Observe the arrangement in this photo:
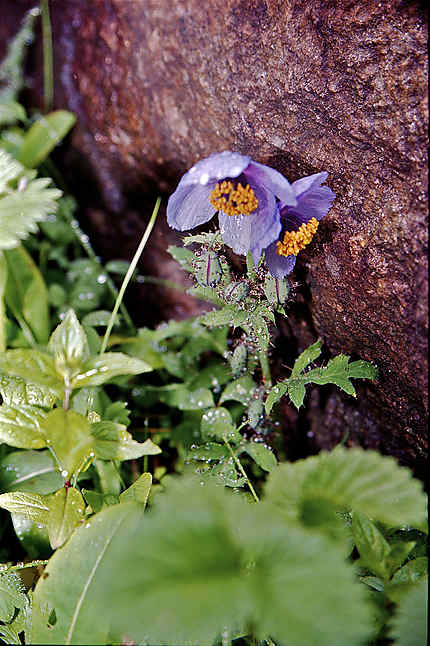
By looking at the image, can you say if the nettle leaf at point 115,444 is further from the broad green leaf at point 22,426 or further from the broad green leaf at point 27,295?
the broad green leaf at point 27,295

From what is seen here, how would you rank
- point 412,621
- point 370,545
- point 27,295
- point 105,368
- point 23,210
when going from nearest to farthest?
point 412,621 → point 370,545 → point 105,368 → point 23,210 → point 27,295

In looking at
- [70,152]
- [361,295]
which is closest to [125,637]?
[361,295]

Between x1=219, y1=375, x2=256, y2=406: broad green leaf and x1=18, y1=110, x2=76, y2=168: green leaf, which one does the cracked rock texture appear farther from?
x1=18, y1=110, x2=76, y2=168: green leaf

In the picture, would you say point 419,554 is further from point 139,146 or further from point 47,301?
point 139,146

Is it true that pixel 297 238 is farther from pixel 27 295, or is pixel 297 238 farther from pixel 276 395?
pixel 27 295

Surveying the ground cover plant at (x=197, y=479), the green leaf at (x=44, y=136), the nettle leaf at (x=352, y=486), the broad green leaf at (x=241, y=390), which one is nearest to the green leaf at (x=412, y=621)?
the ground cover plant at (x=197, y=479)

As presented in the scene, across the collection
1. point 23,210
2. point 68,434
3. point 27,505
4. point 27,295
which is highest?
point 23,210

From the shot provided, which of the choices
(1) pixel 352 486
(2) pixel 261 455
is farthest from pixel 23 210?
(1) pixel 352 486
